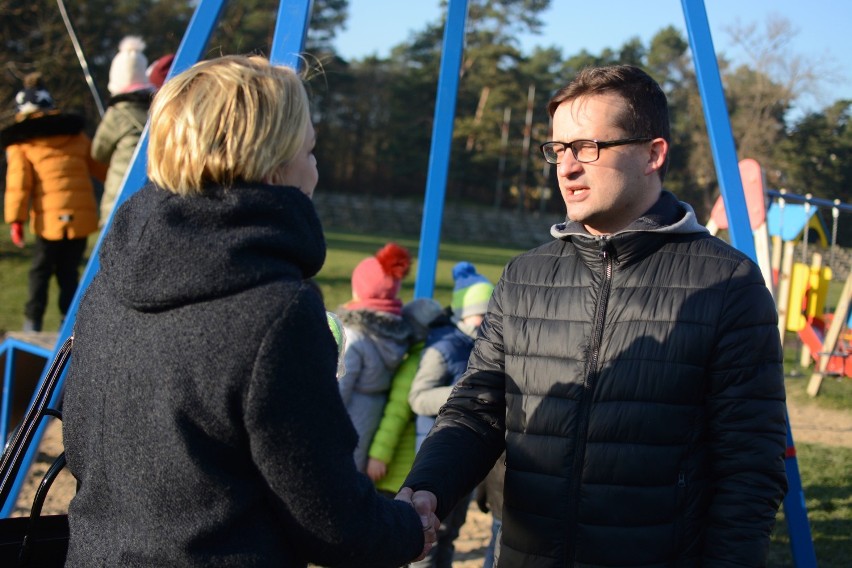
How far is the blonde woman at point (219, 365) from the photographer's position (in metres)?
1.23

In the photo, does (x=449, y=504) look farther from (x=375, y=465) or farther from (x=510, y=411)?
(x=375, y=465)

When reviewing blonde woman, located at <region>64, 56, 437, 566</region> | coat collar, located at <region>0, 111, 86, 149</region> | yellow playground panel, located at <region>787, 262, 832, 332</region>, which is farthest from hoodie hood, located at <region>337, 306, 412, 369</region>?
yellow playground panel, located at <region>787, 262, 832, 332</region>

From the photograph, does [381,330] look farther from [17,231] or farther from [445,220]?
[445,220]

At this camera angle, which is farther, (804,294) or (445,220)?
(445,220)

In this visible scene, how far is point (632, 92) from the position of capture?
190 cm

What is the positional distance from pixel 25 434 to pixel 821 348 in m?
9.35

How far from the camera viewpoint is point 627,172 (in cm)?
188

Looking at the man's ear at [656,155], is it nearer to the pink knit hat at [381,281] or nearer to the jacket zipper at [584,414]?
the jacket zipper at [584,414]

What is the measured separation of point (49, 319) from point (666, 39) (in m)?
49.8

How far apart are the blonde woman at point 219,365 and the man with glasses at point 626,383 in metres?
0.53

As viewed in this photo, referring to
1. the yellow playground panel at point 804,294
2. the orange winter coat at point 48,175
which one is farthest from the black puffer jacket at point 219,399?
the yellow playground panel at point 804,294

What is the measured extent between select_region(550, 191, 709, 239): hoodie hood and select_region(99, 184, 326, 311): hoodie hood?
0.80m

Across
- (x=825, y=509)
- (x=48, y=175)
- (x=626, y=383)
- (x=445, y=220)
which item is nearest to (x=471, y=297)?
(x=626, y=383)

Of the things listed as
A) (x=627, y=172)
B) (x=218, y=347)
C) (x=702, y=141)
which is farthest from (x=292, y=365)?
(x=702, y=141)
